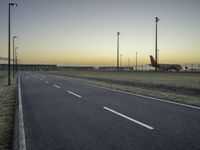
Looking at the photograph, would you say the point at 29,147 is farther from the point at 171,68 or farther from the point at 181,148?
the point at 171,68

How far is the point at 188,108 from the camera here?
9242 millimetres

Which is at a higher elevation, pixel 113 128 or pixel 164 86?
pixel 164 86

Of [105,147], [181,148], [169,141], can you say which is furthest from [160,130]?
[105,147]

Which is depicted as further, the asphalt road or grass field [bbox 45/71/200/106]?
grass field [bbox 45/71/200/106]

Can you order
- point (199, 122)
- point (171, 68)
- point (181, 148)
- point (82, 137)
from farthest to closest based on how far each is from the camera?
point (171, 68) < point (199, 122) < point (82, 137) < point (181, 148)

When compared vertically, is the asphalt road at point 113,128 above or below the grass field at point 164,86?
below

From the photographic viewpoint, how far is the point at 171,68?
7106cm

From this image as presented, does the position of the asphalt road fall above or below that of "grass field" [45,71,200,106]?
below

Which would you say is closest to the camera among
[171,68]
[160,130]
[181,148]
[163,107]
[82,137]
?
[181,148]

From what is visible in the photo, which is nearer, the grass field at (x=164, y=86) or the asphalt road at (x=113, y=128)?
the asphalt road at (x=113, y=128)

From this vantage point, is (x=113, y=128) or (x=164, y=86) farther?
(x=164, y=86)

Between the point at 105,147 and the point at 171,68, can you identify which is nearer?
the point at 105,147

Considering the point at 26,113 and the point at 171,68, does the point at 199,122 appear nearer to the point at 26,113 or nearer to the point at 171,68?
the point at 26,113

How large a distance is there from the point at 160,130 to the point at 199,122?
165cm
